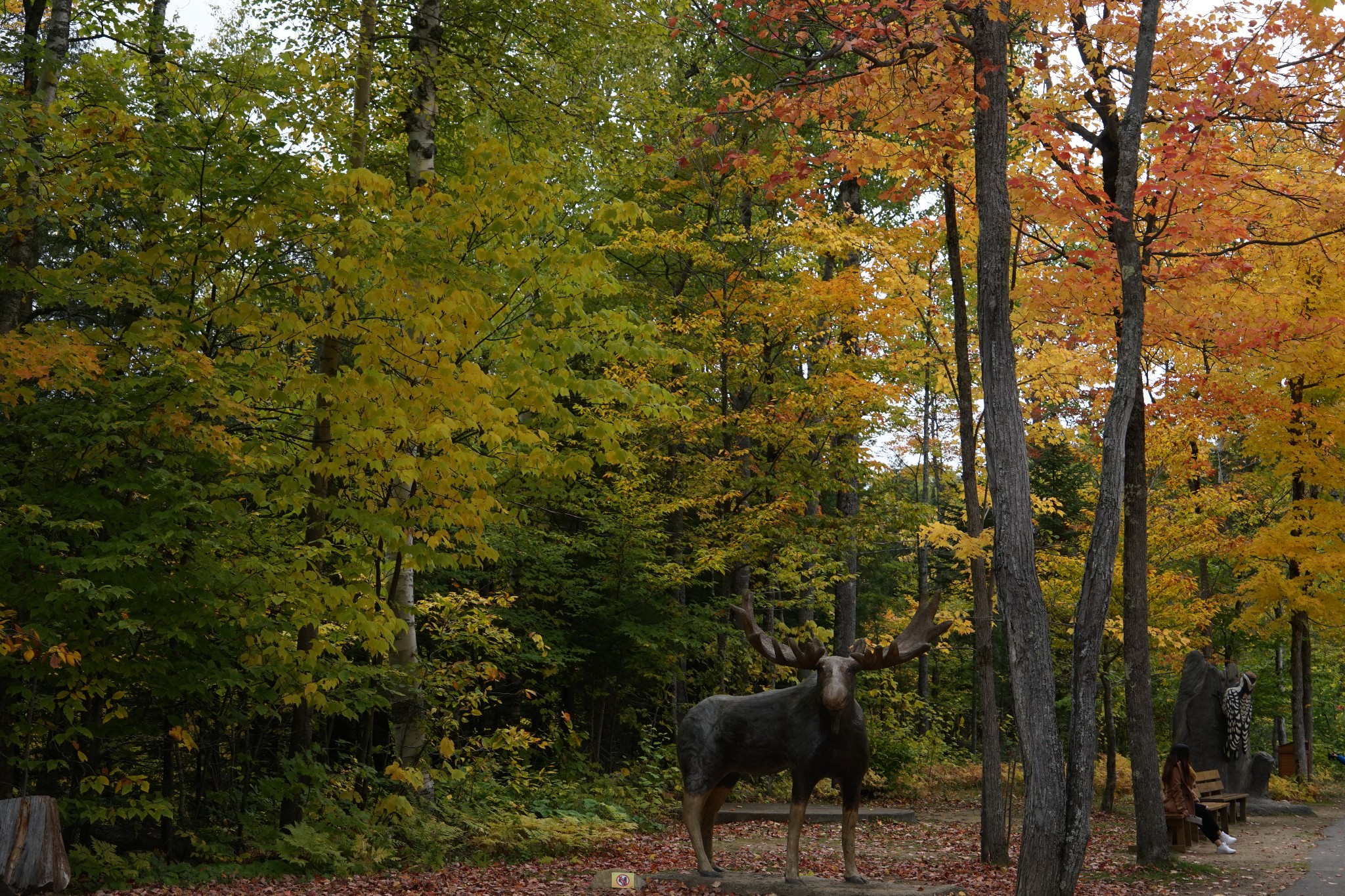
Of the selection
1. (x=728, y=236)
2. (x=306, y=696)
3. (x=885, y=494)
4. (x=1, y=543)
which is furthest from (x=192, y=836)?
(x=885, y=494)

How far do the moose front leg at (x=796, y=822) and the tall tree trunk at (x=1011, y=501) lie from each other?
6.69 ft

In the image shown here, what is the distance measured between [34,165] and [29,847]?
4.51 metres

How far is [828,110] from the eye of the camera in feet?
27.9

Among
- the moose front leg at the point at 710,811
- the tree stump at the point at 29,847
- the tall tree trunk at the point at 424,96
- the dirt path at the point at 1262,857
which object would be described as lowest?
the dirt path at the point at 1262,857

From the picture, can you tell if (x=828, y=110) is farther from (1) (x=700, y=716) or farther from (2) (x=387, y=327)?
(1) (x=700, y=716)

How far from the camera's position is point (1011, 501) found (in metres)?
6.96

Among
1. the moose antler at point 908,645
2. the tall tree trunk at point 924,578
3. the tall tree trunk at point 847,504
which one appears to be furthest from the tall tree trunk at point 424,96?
the tall tree trunk at point 924,578

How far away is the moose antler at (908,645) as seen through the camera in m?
8.36

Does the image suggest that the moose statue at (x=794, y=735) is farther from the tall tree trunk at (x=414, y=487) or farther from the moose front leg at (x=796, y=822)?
the tall tree trunk at (x=414, y=487)

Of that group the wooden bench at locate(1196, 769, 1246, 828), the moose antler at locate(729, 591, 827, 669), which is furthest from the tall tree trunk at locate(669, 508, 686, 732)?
the wooden bench at locate(1196, 769, 1246, 828)

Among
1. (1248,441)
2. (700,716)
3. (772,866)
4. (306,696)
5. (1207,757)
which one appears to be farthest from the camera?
(1248,441)

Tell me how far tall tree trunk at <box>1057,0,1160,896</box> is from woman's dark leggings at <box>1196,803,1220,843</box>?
19.3ft

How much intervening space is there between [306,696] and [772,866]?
4.82m

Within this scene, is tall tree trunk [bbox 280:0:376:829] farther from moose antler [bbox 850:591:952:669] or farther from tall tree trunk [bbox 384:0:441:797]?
moose antler [bbox 850:591:952:669]
